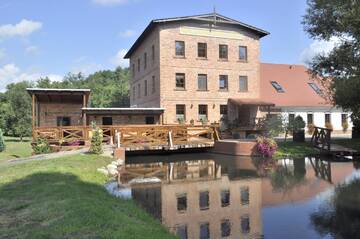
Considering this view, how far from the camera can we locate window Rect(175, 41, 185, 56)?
33.4 meters

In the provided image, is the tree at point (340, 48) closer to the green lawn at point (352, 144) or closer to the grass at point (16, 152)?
the green lawn at point (352, 144)

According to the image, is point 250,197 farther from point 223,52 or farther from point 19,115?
point 19,115

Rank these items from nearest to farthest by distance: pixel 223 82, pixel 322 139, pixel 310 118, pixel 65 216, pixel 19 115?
pixel 65 216 < pixel 322 139 < pixel 223 82 < pixel 310 118 < pixel 19 115

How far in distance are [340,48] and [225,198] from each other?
19.0m

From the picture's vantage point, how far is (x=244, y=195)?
40.9ft

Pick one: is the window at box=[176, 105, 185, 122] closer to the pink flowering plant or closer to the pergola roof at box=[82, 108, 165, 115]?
the pergola roof at box=[82, 108, 165, 115]

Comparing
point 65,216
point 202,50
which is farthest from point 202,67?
point 65,216

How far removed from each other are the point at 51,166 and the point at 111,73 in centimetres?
8571

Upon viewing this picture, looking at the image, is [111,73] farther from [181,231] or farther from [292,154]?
[181,231]

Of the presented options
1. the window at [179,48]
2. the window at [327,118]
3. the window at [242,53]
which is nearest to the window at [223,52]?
the window at [242,53]

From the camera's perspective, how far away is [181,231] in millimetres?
8445

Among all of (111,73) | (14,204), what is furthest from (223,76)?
(111,73)

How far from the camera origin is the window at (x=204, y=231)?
318 inches

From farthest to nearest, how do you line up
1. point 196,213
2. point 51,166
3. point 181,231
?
point 51,166 → point 196,213 → point 181,231
